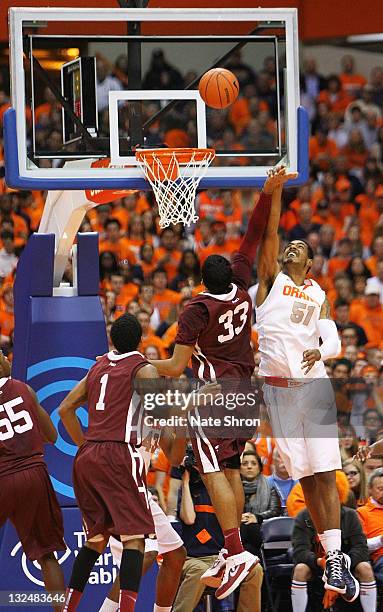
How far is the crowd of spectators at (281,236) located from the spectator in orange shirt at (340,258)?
15 millimetres

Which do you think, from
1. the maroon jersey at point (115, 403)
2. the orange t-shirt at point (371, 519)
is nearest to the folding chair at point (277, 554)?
the orange t-shirt at point (371, 519)

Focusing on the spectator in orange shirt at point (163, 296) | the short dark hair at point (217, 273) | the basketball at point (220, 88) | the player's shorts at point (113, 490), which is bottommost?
the player's shorts at point (113, 490)

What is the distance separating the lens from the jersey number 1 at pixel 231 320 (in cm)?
722

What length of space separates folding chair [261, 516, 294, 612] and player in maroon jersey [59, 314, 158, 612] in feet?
6.25

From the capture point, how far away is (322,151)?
15.8m

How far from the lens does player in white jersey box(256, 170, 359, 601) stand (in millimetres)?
7297

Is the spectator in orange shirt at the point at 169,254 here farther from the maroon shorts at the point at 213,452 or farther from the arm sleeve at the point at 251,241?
the maroon shorts at the point at 213,452

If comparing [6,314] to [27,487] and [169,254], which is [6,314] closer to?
[169,254]

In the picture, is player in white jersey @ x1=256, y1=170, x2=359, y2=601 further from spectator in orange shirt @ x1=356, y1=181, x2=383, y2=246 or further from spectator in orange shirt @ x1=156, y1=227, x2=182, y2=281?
spectator in orange shirt @ x1=356, y1=181, x2=383, y2=246

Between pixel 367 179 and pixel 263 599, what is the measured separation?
774cm

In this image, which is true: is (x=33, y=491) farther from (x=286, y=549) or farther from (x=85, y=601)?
(x=286, y=549)

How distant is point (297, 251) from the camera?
295 inches

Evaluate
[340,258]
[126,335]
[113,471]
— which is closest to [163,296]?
[340,258]

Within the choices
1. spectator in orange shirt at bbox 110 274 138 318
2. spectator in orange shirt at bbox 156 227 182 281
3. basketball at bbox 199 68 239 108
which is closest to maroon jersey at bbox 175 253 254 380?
basketball at bbox 199 68 239 108
